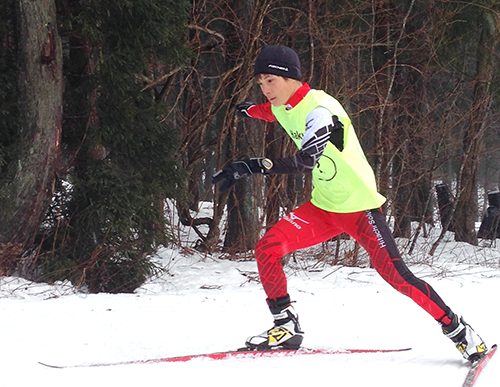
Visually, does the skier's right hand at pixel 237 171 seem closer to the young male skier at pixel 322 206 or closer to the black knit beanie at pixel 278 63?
the young male skier at pixel 322 206

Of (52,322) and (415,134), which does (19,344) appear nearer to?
(52,322)

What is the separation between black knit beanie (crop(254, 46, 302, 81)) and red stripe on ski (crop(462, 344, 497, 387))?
6.66ft

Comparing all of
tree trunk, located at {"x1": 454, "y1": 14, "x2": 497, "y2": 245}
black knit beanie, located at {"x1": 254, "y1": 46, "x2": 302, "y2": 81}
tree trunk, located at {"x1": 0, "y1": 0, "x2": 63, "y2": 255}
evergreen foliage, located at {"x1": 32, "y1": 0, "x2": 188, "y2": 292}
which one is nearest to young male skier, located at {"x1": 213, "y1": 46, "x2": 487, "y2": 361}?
black knit beanie, located at {"x1": 254, "y1": 46, "x2": 302, "y2": 81}

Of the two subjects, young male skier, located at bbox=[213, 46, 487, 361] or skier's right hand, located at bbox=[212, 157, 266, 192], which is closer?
skier's right hand, located at bbox=[212, 157, 266, 192]

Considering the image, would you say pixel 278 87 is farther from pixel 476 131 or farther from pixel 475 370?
pixel 476 131

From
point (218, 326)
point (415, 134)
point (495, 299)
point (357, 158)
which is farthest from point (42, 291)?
point (415, 134)

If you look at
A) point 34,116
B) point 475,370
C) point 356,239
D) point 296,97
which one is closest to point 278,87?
point 296,97

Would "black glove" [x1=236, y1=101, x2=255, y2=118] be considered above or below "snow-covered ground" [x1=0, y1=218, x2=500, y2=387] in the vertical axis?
above

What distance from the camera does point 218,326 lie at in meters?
4.49

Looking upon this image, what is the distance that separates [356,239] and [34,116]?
356cm

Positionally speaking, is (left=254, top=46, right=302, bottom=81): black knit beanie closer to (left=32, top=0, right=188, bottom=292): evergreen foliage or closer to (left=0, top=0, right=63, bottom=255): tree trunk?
(left=32, top=0, right=188, bottom=292): evergreen foliage

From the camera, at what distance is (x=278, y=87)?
3.39 metres

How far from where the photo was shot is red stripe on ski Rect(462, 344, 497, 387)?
3010 mm

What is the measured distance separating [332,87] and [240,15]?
1.74 metres
